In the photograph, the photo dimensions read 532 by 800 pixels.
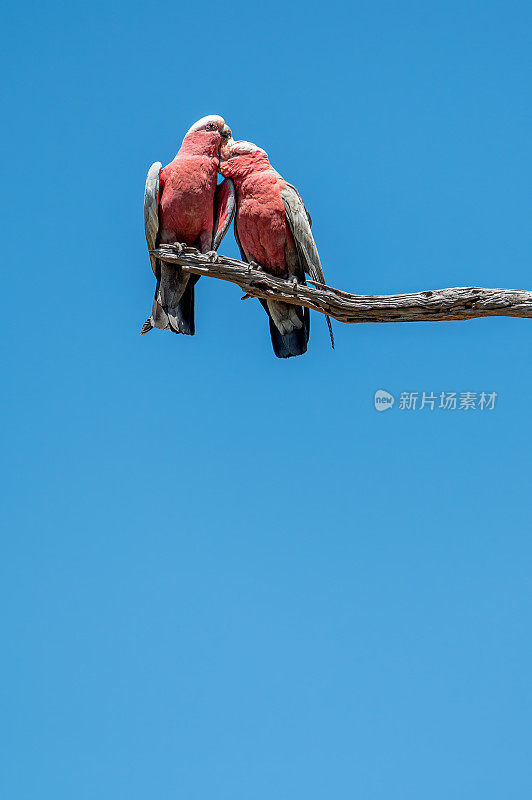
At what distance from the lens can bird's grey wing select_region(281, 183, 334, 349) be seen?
4465mm

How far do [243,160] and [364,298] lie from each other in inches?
43.9

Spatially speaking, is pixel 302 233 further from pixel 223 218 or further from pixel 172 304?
pixel 172 304

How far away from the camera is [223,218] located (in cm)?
455

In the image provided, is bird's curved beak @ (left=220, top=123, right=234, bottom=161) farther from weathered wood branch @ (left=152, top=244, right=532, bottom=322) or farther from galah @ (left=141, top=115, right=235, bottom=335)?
weathered wood branch @ (left=152, top=244, right=532, bottom=322)

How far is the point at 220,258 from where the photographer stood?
4359 millimetres

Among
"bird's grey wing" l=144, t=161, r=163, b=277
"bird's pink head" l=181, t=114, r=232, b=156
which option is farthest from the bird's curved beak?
"bird's grey wing" l=144, t=161, r=163, b=277

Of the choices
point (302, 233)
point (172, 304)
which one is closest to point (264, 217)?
point (302, 233)

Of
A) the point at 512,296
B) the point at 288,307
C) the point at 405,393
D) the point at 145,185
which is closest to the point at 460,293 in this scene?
the point at 512,296

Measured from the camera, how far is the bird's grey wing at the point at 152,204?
4484 mm

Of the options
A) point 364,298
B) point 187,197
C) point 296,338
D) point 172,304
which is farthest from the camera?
point 296,338

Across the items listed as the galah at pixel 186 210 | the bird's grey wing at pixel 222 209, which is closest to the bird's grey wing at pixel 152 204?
the galah at pixel 186 210
